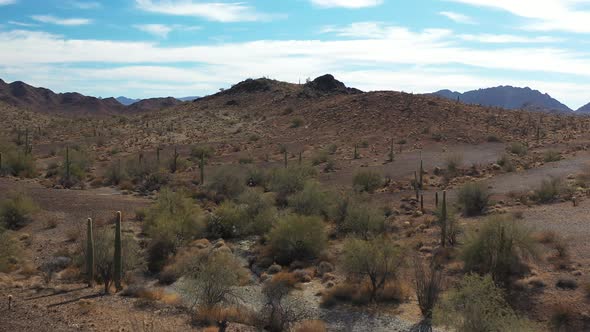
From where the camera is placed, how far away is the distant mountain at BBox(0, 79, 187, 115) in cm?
13938

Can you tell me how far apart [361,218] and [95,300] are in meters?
12.4

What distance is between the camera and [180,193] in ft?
105

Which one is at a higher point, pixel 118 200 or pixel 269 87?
pixel 269 87

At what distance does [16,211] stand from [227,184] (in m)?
12.6

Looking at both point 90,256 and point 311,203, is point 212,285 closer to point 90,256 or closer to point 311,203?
point 90,256

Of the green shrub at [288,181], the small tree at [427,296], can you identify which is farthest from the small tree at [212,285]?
the green shrub at [288,181]

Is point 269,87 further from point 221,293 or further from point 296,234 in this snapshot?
point 221,293

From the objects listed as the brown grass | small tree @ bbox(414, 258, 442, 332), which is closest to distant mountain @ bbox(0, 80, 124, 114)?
the brown grass

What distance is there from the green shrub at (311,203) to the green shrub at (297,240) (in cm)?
531

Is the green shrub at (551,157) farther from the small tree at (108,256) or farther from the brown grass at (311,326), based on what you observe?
the small tree at (108,256)

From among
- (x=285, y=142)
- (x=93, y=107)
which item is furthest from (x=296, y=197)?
(x=93, y=107)

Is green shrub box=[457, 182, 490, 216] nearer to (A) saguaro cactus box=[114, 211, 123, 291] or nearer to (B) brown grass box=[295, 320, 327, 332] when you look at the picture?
(B) brown grass box=[295, 320, 327, 332]

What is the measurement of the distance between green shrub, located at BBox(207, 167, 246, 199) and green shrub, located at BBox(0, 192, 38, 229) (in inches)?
436

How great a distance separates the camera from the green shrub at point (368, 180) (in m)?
38.6
